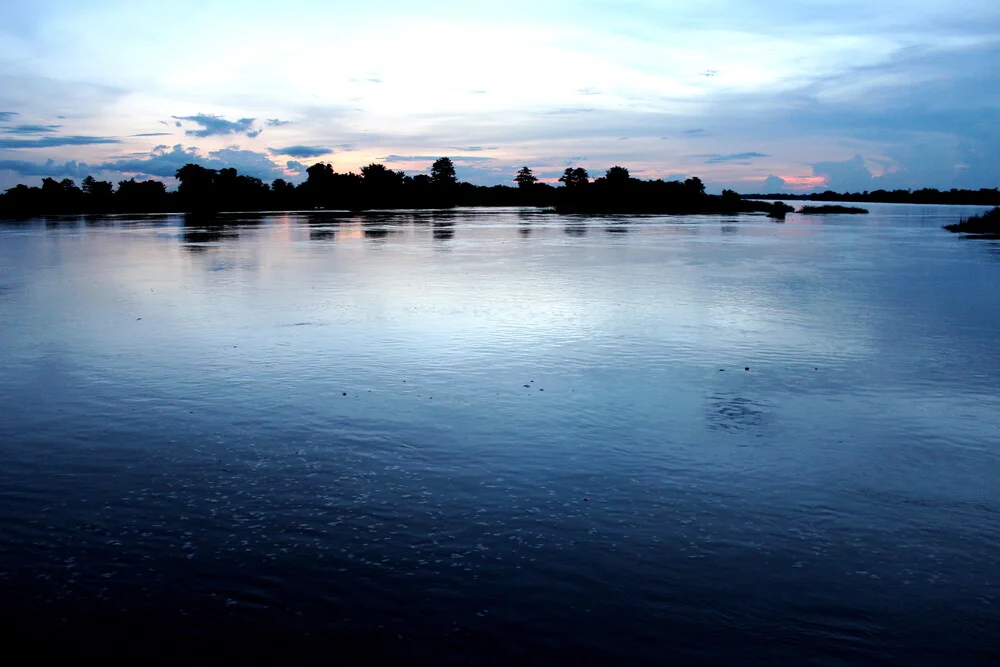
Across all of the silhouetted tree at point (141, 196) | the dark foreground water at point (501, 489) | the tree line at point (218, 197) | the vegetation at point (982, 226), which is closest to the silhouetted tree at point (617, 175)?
the tree line at point (218, 197)

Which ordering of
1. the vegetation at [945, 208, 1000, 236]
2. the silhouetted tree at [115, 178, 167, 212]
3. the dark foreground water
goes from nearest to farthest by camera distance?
the dark foreground water, the vegetation at [945, 208, 1000, 236], the silhouetted tree at [115, 178, 167, 212]

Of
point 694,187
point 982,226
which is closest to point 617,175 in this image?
point 694,187

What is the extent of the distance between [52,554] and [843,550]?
7.80 m

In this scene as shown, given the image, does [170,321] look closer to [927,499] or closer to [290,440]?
[290,440]

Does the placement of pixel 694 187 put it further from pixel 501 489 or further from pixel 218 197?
pixel 501 489

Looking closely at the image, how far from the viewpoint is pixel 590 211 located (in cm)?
15650

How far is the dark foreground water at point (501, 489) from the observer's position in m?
6.41

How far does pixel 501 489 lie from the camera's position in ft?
29.7

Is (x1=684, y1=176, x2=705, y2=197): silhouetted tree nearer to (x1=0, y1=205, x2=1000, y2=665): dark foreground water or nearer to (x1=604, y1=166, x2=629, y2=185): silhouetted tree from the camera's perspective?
(x1=604, y1=166, x2=629, y2=185): silhouetted tree

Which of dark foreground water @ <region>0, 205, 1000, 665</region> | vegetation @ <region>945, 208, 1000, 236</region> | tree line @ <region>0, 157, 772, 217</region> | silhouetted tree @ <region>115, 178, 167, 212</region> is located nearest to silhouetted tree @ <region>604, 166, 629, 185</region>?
tree line @ <region>0, 157, 772, 217</region>

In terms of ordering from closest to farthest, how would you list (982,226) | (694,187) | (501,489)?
(501,489)
(982,226)
(694,187)

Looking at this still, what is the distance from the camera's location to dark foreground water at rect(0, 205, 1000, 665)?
252 inches

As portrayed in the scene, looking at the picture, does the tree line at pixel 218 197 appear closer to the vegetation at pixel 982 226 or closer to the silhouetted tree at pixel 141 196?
the silhouetted tree at pixel 141 196

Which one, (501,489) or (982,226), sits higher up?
(982,226)
